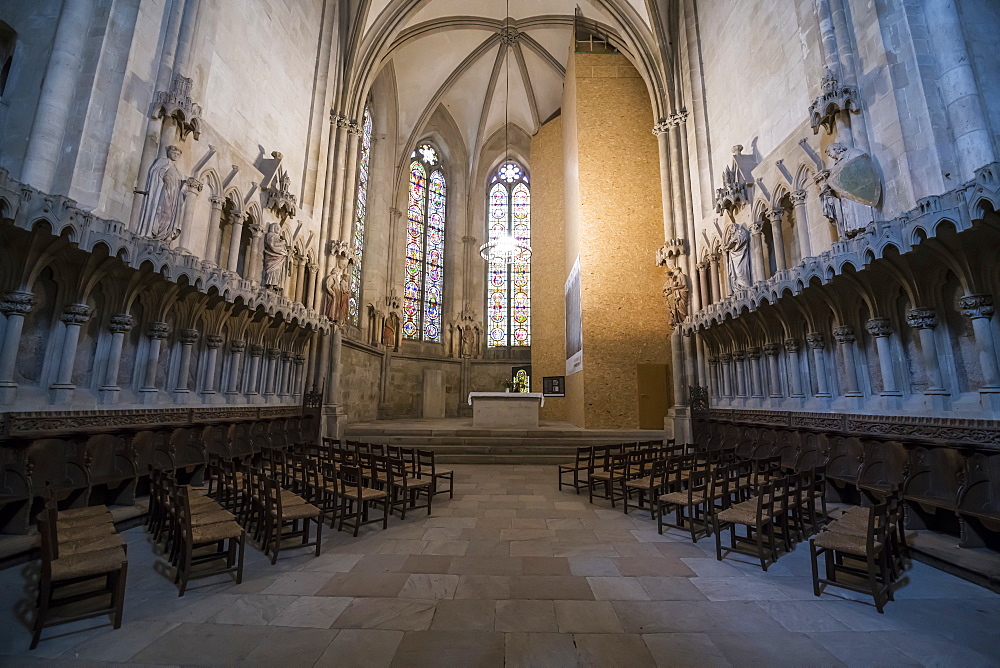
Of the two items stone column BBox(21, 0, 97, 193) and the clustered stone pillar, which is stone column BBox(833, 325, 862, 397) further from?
stone column BBox(21, 0, 97, 193)

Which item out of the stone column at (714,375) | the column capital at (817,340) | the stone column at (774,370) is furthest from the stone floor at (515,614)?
the stone column at (714,375)

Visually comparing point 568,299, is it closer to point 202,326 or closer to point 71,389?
point 202,326

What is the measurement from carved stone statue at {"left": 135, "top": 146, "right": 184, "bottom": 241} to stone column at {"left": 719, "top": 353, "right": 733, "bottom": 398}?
40.3ft

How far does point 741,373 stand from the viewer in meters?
10.8

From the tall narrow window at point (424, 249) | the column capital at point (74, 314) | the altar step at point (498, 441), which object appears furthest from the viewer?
the tall narrow window at point (424, 249)

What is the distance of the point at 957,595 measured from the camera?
3.46 meters

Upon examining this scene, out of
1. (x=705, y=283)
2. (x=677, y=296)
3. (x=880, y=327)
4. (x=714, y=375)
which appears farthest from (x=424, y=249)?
(x=880, y=327)

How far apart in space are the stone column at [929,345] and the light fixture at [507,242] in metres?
9.20

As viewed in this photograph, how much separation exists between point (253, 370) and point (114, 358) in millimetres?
3574

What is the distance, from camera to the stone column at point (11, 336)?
5.30m

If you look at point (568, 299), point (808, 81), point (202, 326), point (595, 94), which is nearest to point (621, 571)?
point (202, 326)

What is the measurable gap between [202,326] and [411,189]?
1517 centimetres

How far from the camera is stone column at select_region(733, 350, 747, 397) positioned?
10672 millimetres

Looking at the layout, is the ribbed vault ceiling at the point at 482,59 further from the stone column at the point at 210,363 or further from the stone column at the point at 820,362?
the stone column at the point at 820,362
